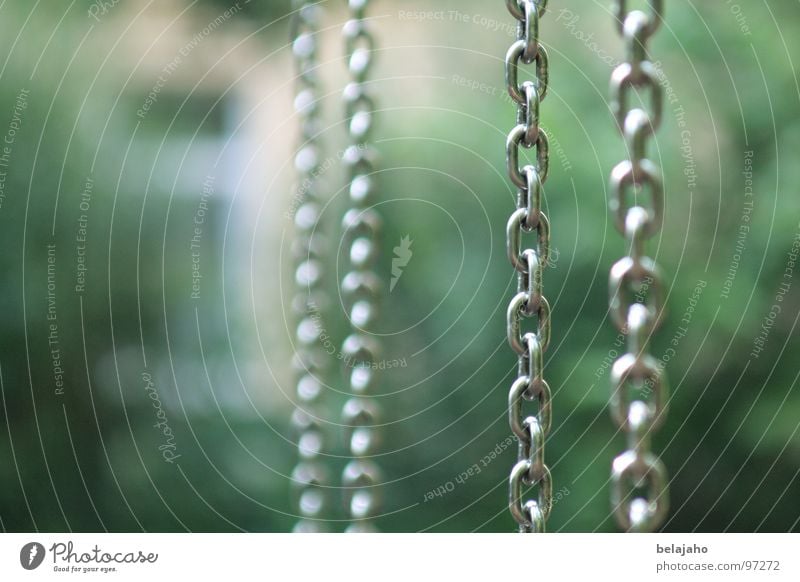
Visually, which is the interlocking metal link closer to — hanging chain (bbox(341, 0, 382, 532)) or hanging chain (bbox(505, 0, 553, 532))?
hanging chain (bbox(341, 0, 382, 532))

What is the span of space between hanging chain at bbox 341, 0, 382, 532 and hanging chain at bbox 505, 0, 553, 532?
196 millimetres

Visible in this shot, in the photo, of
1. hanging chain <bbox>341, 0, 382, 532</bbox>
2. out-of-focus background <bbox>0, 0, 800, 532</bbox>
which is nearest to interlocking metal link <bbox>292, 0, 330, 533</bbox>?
hanging chain <bbox>341, 0, 382, 532</bbox>

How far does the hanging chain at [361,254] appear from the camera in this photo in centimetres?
54

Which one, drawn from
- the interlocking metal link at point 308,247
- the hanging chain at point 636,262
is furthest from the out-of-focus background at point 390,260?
the hanging chain at point 636,262

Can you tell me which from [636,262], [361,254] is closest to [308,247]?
[361,254]

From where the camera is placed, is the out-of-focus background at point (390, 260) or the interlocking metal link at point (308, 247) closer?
the interlocking metal link at point (308, 247)

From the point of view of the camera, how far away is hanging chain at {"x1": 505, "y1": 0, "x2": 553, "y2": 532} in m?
0.34

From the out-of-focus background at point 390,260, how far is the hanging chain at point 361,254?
12.3 inches

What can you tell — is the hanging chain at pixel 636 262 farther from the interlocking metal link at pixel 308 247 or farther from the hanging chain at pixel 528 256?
the interlocking metal link at pixel 308 247

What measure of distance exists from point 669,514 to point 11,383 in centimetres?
76

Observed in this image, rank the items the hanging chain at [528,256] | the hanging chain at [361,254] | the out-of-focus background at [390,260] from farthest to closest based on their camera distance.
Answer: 1. the out-of-focus background at [390,260]
2. the hanging chain at [361,254]
3. the hanging chain at [528,256]

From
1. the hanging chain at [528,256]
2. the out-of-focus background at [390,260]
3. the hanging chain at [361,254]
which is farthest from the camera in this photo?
the out-of-focus background at [390,260]

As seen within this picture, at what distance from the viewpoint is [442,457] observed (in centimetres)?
107
